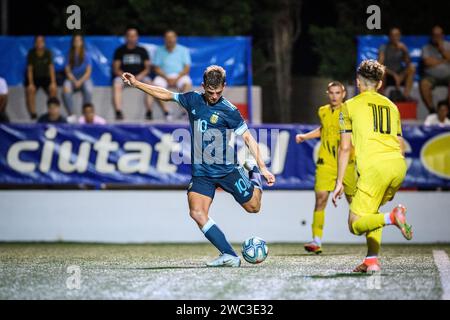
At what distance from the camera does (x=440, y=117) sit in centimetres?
1606

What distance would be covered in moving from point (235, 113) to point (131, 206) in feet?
19.0

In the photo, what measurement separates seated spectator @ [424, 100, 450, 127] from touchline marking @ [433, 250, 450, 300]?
3849 millimetres

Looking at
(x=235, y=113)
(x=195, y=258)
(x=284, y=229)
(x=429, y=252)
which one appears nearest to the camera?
(x=235, y=113)

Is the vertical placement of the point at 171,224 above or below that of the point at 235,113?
below

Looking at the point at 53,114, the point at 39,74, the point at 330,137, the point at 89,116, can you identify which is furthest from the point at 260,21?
the point at 330,137

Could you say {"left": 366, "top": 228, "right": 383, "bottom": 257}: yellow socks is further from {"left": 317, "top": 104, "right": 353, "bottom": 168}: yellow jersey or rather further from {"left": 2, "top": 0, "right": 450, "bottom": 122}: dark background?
{"left": 2, "top": 0, "right": 450, "bottom": 122}: dark background

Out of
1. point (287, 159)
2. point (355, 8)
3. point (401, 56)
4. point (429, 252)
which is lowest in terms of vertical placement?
point (429, 252)

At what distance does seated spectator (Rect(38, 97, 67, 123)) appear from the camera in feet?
52.2

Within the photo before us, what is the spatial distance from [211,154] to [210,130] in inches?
9.9

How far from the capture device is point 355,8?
20.5 m

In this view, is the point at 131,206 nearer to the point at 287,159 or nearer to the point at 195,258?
the point at 287,159

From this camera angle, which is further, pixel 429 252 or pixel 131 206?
pixel 131 206
